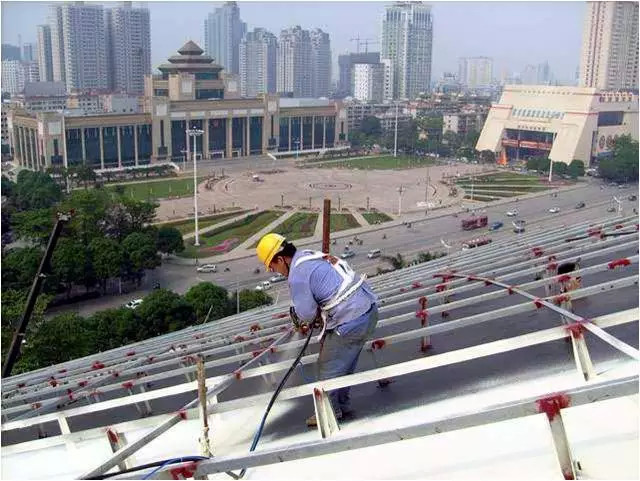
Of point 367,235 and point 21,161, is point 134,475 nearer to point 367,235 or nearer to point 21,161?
point 367,235

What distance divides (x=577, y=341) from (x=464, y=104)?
29295mm

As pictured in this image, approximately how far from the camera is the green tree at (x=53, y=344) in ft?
16.1

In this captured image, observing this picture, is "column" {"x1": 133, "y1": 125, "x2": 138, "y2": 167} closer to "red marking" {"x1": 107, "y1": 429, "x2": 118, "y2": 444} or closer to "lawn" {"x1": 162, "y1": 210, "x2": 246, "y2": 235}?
"lawn" {"x1": 162, "y1": 210, "x2": 246, "y2": 235}

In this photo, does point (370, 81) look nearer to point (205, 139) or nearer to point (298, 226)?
point (205, 139)

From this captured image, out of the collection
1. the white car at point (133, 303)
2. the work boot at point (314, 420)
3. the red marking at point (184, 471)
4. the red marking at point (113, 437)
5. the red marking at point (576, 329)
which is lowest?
the white car at point (133, 303)

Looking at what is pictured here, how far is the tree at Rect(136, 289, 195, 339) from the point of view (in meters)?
5.88

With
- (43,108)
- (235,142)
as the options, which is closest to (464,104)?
(235,142)

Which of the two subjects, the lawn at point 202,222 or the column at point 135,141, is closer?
the lawn at point 202,222

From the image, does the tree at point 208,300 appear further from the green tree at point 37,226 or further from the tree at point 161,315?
the green tree at point 37,226

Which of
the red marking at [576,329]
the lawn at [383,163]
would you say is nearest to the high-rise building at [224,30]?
the lawn at [383,163]

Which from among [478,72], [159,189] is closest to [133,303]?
[159,189]

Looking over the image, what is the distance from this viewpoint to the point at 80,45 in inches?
1183

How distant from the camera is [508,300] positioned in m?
1.72

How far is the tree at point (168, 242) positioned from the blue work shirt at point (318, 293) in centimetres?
851
